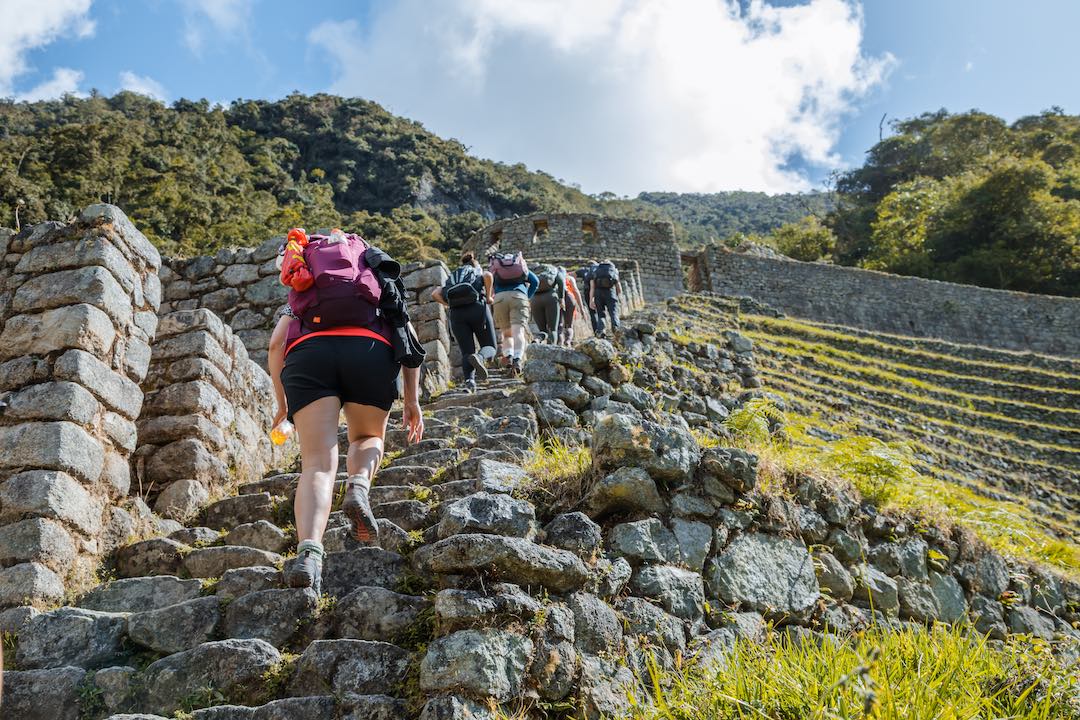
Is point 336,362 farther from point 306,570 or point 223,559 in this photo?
point 223,559

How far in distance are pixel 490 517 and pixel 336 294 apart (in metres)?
1.14

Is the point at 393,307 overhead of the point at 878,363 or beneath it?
beneath

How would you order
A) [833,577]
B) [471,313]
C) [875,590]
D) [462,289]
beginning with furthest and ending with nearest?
1. [471,313]
2. [462,289]
3. [875,590]
4. [833,577]

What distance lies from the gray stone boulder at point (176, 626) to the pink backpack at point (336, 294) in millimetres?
1146

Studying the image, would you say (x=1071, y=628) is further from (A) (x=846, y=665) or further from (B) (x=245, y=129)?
(B) (x=245, y=129)

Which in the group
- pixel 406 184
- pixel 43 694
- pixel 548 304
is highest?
pixel 406 184

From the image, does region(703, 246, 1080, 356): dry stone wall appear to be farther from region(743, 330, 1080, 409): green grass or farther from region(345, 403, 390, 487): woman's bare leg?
region(345, 403, 390, 487): woman's bare leg

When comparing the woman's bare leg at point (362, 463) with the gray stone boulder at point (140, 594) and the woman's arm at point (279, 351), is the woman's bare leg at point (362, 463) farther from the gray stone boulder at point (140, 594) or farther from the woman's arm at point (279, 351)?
the gray stone boulder at point (140, 594)

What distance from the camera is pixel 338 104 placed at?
5803cm

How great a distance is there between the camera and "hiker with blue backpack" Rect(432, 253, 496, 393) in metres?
6.82

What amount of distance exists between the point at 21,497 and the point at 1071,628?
5.43 metres

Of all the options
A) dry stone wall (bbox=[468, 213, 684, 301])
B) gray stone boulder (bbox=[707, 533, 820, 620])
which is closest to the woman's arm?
gray stone boulder (bbox=[707, 533, 820, 620])

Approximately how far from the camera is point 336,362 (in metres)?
3.26

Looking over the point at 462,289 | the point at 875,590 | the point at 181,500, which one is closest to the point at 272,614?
the point at 181,500
